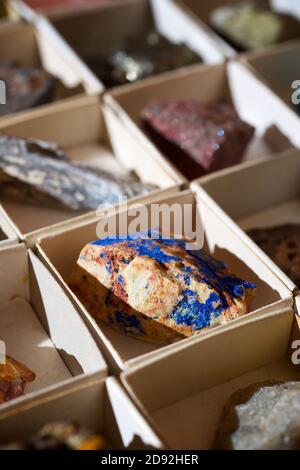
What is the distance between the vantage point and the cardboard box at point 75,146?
164 cm

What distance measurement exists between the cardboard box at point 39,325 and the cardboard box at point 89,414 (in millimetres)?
52

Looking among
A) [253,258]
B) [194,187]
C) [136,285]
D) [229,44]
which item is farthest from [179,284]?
[229,44]

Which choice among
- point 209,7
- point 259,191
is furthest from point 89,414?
point 209,7

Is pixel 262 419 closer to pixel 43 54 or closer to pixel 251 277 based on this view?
pixel 251 277

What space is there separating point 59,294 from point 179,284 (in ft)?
0.67

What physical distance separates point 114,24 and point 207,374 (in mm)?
1260

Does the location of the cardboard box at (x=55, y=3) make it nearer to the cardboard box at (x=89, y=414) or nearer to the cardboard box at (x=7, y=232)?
the cardboard box at (x=7, y=232)

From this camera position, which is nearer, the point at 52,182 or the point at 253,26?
the point at 52,182

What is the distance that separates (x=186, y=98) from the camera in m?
1.95

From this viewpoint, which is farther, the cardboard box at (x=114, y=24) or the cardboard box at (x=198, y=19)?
the cardboard box at (x=114, y=24)

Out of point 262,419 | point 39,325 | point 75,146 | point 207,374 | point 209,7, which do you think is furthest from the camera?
point 209,7

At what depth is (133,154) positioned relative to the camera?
1.76m

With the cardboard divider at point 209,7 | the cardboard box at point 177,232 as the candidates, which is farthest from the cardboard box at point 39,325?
the cardboard divider at point 209,7

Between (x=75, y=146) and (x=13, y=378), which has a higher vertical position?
(x=75, y=146)
